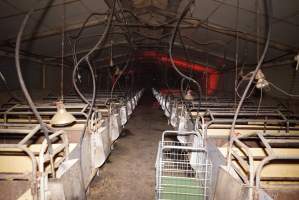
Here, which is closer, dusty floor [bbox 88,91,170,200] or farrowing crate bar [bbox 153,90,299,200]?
farrowing crate bar [bbox 153,90,299,200]

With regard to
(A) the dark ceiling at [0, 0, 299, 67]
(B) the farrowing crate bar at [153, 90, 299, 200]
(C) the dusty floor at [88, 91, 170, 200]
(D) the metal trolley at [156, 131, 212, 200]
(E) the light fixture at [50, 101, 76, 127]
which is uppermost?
(A) the dark ceiling at [0, 0, 299, 67]

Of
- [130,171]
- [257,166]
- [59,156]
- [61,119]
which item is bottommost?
[130,171]

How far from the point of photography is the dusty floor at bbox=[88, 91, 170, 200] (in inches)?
154

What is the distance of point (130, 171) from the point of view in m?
4.76

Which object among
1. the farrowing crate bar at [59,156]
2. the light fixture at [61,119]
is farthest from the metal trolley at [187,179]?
the light fixture at [61,119]

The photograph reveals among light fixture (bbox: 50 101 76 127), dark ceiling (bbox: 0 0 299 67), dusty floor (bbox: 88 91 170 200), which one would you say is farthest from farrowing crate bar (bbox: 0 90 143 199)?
dark ceiling (bbox: 0 0 299 67)

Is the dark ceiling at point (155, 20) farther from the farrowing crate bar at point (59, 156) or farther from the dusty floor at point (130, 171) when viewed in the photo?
the dusty floor at point (130, 171)

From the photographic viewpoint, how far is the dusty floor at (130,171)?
12.8 feet

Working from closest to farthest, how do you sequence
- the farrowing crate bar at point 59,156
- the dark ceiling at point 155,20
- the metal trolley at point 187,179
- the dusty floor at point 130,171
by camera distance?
1. the farrowing crate bar at point 59,156
2. the metal trolley at point 187,179
3. the dusty floor at point 130,171
4. the dark ceiling at point 155,20

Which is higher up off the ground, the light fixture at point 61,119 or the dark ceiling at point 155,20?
the dark ceiling at point 155,20

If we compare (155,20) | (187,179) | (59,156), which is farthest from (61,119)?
(155,20)

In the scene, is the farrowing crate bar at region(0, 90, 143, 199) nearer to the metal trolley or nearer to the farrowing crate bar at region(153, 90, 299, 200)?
the metal trolley

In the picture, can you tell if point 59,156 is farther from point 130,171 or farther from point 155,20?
point 155,20

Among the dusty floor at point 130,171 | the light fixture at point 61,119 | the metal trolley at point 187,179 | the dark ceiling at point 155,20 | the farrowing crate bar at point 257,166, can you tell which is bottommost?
the dusty floor at point 130,171
